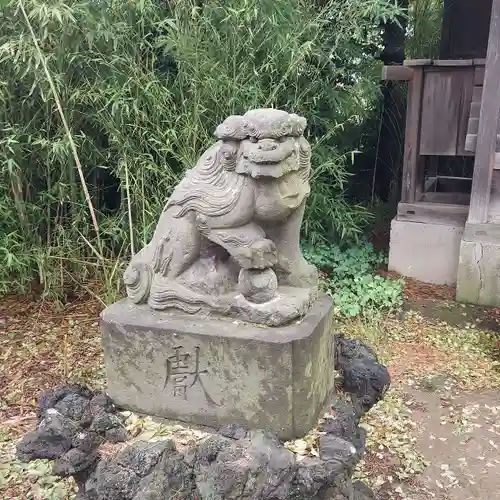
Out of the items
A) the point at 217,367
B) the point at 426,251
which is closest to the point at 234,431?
the point at 217,367

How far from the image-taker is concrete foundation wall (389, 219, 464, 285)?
476 centimetres

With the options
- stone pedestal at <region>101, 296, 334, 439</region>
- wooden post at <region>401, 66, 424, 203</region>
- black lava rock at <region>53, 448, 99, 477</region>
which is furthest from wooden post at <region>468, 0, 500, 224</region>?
black lava rock at <region>53, 448, 99, 477</region>

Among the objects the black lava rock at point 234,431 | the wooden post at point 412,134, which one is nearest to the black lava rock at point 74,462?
the black lava rock at point 234,431

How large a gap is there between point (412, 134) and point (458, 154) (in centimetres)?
42

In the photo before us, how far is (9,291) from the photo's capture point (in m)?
4.48

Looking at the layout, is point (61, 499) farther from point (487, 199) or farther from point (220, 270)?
point (487, 199)

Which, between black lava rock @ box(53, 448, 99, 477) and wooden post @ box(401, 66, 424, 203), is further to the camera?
wooden post @ box(401, 66, 424, 203)

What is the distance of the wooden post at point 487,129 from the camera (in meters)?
4.24

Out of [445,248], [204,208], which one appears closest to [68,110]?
[204,208]

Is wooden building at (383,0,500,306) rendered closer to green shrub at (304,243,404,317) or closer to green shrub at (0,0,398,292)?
green shrub at (304,243,404,317)

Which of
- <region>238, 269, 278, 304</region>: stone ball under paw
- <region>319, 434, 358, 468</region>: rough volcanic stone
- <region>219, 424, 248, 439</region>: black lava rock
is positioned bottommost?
<region>319, 434, 358, 468</region>: rough volcanic stone

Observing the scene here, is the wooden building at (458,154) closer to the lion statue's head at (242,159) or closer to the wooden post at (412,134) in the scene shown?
the wooden post at (412,134)

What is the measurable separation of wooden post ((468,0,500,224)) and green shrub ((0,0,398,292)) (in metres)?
0.82

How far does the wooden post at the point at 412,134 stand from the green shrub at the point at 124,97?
0.69m
